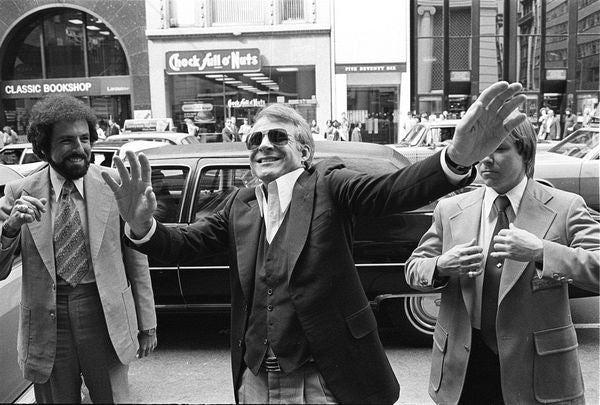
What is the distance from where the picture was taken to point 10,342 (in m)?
3.55

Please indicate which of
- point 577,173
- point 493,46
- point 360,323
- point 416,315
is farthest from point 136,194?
point 493,46

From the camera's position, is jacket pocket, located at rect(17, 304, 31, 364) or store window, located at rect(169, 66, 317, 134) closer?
jacket pocket, located at rect(17, 304, 31, 364)

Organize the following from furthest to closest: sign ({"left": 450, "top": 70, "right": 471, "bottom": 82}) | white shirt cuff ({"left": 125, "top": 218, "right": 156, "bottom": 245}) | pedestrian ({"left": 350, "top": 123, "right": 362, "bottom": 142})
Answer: sign ({"left": 450, "top": 70, "right": 471, "bottom": 82}) → pedestrian ({"left": 350, "top": 123, "right": 362, "bottom": 142}) → white shirt cuff ({"left": 125, "top": 218, "right": 156, "bottom": 245})

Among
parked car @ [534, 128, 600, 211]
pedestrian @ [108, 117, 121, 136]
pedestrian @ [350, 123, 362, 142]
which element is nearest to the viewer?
parked car @ [534, 128, 600, 211]

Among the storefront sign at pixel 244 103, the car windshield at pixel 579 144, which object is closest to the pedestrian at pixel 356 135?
the storefront sign at pixel 244 103

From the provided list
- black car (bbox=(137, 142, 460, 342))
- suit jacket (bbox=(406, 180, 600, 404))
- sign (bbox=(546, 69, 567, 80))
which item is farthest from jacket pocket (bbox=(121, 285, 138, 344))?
sign (bbox=(546, 69, 567, 80))

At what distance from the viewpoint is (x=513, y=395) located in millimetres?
2393

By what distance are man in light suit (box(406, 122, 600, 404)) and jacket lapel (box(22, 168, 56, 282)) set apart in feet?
5.44

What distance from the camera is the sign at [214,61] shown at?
26594 millimetres

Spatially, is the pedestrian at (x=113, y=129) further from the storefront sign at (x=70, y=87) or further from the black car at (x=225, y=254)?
the black car at (x=225, y=254)

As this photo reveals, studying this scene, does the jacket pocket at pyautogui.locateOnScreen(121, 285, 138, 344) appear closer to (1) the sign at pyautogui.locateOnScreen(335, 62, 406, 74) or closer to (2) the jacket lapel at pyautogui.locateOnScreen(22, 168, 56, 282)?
(2) the jacket lapel at pyautogui.locateOnScreen(22, 168, 56, 282)

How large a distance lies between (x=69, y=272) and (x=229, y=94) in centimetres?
2552

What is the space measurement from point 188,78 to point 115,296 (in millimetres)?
25778

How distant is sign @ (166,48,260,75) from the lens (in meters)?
26.6
